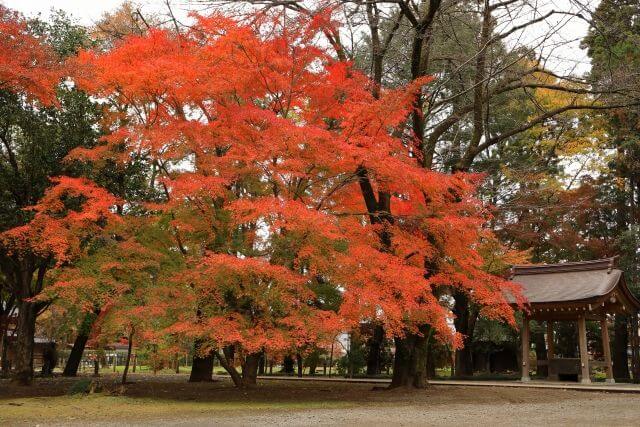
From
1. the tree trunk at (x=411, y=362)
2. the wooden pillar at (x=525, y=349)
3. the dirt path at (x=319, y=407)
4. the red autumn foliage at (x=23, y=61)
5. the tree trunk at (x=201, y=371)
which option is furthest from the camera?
the tree trunk at (x=201, y=371)

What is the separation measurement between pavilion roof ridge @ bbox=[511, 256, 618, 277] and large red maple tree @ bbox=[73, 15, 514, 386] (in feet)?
19.8

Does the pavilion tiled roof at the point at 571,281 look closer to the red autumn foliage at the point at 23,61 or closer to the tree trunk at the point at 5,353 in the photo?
the red autumn foliage at the point at 23,61

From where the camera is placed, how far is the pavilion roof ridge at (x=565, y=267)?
1853 centimetres

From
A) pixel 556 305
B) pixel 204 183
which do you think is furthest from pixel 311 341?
pixel 556 305

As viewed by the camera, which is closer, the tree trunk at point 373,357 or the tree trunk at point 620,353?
the tree trunk at point 620,353

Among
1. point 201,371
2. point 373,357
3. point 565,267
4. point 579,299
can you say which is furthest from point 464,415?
point 373,357

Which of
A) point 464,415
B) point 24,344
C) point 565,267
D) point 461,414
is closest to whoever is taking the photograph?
point 464,415

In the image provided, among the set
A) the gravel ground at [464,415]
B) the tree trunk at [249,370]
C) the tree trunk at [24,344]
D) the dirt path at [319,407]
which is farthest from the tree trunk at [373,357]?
the tree trunk at [24,344]

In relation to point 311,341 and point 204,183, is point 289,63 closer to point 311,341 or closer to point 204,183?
point 204,183

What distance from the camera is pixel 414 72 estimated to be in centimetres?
1466

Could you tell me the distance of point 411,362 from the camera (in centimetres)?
1538

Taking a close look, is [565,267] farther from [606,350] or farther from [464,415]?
[464,415]

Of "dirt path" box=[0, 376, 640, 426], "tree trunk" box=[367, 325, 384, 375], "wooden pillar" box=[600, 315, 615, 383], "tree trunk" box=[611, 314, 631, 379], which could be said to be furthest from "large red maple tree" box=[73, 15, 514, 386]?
"tree trunk" box=[611, 314, 631, 379]

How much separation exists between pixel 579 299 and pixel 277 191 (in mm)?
10192
